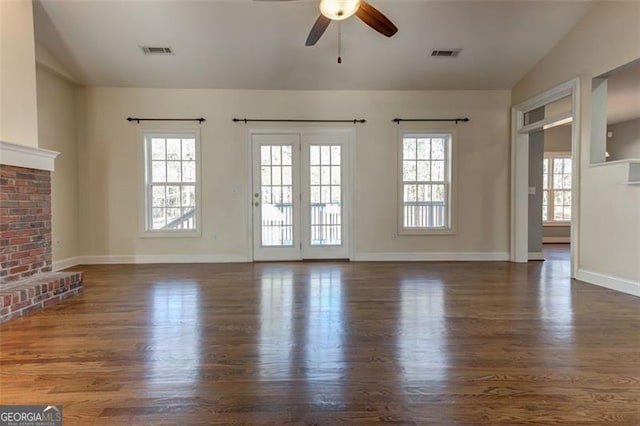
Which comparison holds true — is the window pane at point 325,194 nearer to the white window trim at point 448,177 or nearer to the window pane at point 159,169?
the white window trim at point 448,177

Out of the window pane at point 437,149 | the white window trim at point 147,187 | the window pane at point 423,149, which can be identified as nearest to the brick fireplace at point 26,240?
the white window trim at point 147,187

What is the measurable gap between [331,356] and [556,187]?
817 cm

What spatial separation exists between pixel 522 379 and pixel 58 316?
11.3 ft

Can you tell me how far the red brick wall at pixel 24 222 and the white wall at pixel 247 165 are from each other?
1794 mm

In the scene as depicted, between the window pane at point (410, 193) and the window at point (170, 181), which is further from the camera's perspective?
the window pane at point (410, 193)

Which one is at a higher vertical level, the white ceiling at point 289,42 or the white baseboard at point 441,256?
the white ceiling at point 289,42

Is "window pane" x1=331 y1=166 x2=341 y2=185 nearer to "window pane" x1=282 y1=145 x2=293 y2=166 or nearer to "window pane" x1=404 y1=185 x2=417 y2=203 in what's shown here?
"window pane" x1=282 y1=145 x2=293 y2=166

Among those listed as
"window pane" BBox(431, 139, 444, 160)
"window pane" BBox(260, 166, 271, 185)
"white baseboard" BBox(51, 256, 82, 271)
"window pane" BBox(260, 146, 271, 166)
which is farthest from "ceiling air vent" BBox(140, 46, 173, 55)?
"window pane" BBox(431, 139, 444, 160)

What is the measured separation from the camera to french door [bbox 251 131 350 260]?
539 centimetres

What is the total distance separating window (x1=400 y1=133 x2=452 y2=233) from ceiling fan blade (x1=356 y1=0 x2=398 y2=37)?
2.48m

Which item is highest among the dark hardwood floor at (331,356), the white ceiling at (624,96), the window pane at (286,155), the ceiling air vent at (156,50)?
the ceiling air vent at (156,50)

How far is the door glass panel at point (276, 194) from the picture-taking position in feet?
17.7

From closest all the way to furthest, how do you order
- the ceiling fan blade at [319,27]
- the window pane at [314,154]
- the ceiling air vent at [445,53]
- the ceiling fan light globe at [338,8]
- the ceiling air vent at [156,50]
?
the ceiling fan light globe at [338,8] → the ceiling fan blade at [319,27] → the ceiling air vent at [156,50] → the ceiling air vent at [445,53] → the window pane at [314,154]

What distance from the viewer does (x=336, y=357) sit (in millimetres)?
2012
